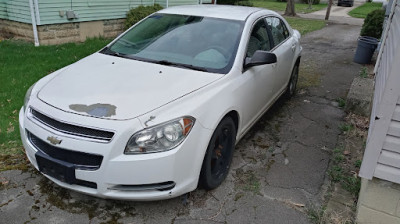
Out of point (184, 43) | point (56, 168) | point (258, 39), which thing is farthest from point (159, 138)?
point (258, 39)

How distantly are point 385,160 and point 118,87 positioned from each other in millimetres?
2232

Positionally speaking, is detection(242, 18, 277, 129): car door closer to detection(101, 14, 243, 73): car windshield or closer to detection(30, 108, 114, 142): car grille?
detection(101, 14, 243, 73): car windshield

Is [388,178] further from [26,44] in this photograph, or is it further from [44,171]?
[26,44]

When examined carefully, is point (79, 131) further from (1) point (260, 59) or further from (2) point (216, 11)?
(2) point (216, 11)

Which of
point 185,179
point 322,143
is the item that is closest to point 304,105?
point 322,143

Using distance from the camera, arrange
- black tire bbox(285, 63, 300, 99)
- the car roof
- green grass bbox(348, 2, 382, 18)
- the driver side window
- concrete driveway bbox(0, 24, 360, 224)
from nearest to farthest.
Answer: concrete driveway bbox(0, 24, 360, 224) → the driver side window → the car roof → black tire bbox(285, 63, 300, 99) → green grass bbox(348, 2, 382, 18)

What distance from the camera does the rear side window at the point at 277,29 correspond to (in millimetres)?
4520

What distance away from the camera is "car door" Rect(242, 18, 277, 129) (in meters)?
3.58

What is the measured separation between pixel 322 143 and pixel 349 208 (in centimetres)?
136

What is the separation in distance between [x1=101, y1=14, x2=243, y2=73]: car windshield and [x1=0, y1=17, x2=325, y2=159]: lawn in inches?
59.4

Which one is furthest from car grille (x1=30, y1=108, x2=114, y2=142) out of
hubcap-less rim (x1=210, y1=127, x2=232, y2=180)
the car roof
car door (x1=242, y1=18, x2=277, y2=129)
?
the car roof

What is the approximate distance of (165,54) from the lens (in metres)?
3.56

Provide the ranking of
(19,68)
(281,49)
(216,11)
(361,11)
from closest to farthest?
(216,11)
(281,49)
(19,68)
(361,11)

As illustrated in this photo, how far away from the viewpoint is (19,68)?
600cm
